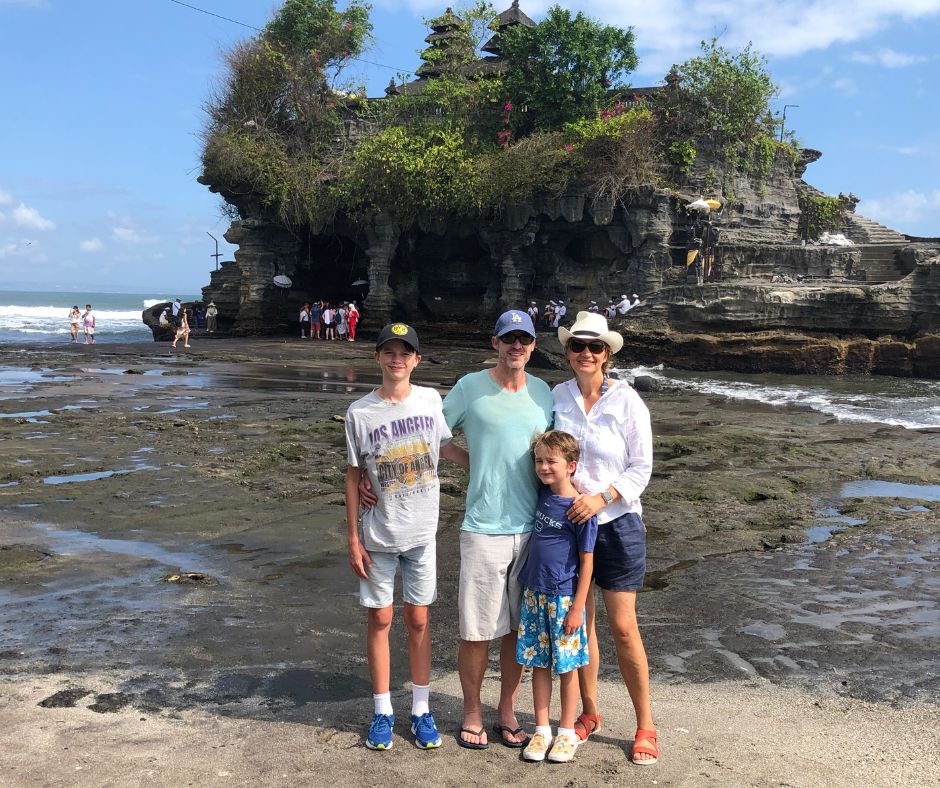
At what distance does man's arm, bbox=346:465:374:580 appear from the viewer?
357 centimetres

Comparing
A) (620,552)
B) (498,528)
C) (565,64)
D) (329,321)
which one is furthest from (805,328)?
(498,528)

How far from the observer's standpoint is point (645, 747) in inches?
132

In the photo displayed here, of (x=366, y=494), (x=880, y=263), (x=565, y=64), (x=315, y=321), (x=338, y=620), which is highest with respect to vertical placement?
(x=565, y=64)

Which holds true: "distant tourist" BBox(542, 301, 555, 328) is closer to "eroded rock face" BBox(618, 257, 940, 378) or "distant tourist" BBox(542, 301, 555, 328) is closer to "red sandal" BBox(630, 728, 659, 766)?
"eroded rock face" BBox(618, 257, 940, 378)

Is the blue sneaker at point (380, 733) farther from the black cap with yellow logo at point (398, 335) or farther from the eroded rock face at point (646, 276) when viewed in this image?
the eroded rock face at point (646, 276)

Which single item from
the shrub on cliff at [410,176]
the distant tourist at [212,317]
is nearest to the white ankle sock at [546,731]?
the shrub on cliff at [410,176]

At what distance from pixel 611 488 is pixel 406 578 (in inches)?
38.7

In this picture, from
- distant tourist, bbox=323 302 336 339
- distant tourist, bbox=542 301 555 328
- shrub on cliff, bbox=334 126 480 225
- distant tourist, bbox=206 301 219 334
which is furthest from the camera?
distant tourist, bbox=206 301 219 334

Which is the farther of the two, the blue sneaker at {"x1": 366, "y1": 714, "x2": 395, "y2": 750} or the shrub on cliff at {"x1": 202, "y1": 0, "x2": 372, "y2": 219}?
the shrub on cliff at {"x1": 202, "y1": 0, "x2": 372, "y2": 219}

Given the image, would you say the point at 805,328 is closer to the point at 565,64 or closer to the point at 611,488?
the point at 565,64

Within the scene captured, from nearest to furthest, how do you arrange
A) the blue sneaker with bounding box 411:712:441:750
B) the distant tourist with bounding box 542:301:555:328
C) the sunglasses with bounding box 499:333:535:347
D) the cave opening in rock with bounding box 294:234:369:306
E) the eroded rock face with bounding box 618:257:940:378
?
the blue sneaker with bounding box 411:712:441:750 < the sunglasses with bounding box 499:333:535:347 < the eroded rock face with bounding box 618:257:940:378 < the distant tourist with bounding box 542:301:555:328 < the cave opening in rock with bounding box 294:234:369:306

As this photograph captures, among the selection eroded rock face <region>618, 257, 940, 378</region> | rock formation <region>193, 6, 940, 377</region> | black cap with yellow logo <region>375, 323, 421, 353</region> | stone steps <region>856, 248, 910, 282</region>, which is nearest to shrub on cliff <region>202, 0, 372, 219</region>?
rock formation <region>193, 6, 940, 377</region>

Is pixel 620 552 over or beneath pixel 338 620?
over

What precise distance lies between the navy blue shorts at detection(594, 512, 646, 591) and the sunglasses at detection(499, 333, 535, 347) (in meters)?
0.85
